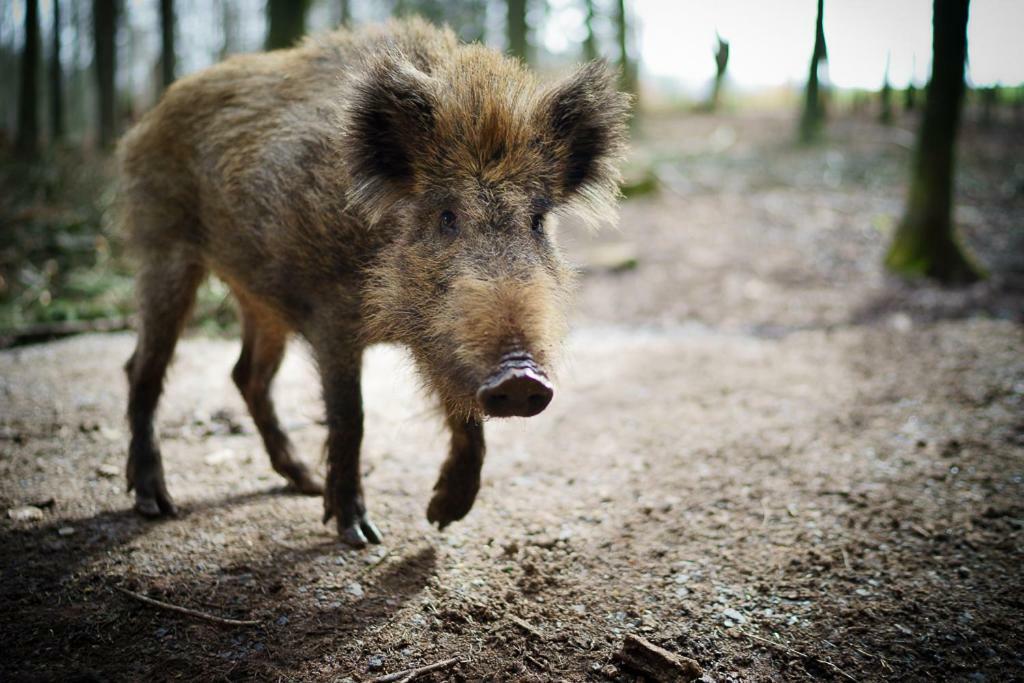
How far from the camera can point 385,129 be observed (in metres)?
3.16

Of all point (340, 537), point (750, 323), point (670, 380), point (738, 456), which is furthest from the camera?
point (750, 323)

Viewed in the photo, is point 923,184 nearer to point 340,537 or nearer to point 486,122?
point 486,122

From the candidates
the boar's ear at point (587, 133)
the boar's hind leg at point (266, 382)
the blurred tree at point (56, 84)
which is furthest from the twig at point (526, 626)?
the blurred tree at point (56, 84)

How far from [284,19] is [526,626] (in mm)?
8196

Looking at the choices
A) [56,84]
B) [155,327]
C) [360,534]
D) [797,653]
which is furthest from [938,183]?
[56,84]

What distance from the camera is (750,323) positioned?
8055 millimetres

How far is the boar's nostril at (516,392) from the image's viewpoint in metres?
2.30

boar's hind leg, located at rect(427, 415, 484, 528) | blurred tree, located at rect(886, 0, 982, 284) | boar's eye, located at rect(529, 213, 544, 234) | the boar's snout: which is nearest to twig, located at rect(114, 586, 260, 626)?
boar's hind leg, located at rect(427, 415, 484, 528)

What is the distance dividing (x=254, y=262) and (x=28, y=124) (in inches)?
454

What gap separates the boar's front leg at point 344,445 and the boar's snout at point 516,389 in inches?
48.1

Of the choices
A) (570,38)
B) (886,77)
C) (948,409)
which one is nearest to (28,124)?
(886,77)

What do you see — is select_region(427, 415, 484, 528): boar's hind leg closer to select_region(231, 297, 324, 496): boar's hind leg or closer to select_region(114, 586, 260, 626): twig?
select_region(114, 586, 260, 626): twig

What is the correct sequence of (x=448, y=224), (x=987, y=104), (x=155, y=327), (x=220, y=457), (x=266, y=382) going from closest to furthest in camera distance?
(x=448, y=224) < (x=155, y=327) < (x=266, y=382) < (x=220, y=457) < (x=987, y=104)

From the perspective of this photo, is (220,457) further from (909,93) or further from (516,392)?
(909,93)
